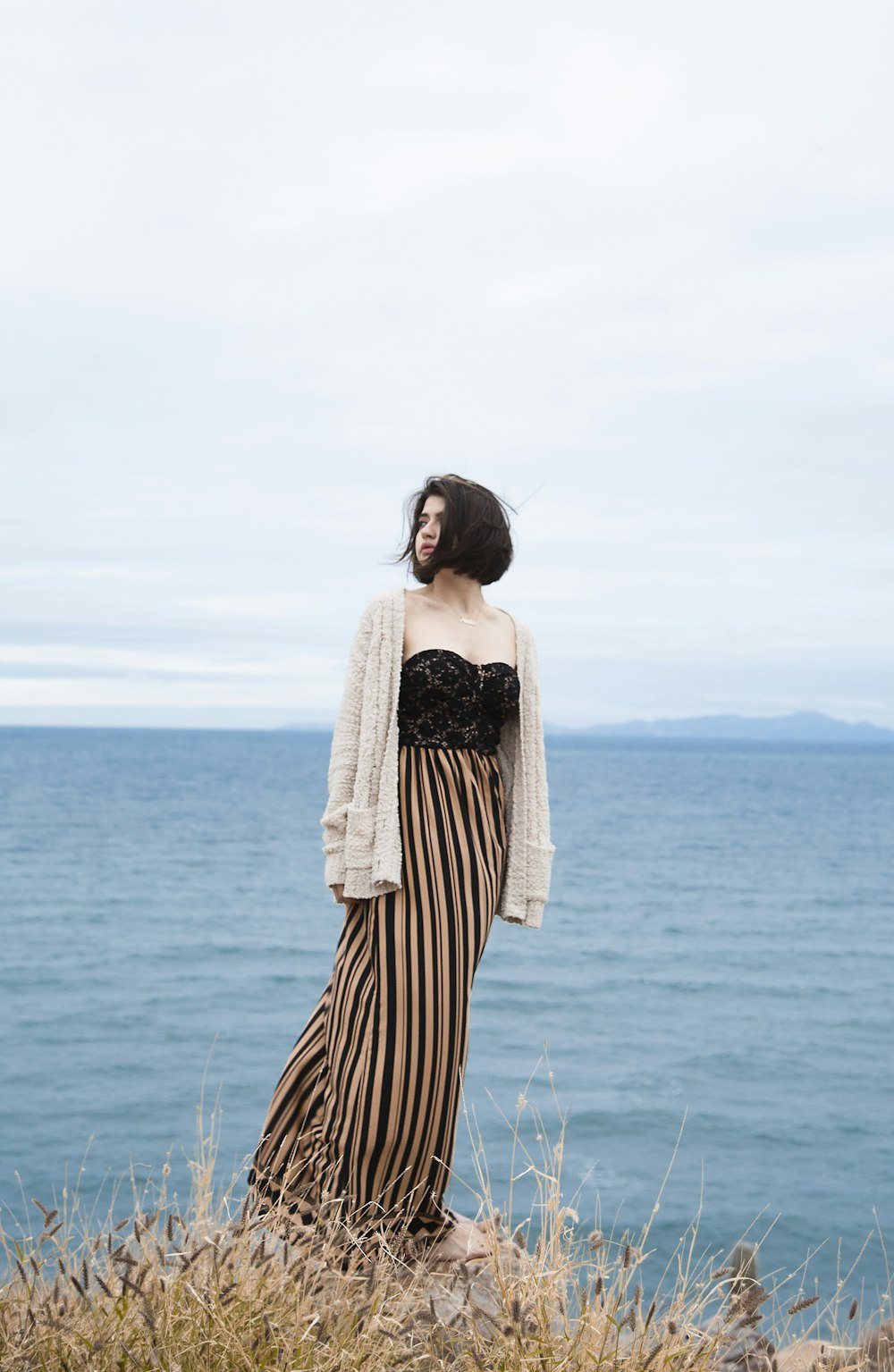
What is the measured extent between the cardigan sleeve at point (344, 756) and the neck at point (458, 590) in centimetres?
30

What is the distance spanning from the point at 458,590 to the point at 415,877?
100cm

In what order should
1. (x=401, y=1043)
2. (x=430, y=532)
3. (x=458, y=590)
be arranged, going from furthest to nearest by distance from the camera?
(x=458, y=590) < (x=430, y=532) < (x=401, y=1043)

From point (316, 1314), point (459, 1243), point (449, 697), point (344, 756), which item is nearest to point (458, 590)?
point (449, 697)

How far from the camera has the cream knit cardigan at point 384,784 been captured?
3926 mm

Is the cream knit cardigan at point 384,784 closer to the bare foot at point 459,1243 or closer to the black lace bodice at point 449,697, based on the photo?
the black lace bodice at point 449,697

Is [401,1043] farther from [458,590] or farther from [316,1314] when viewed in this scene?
[458,590]

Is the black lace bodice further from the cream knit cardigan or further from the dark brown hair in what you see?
the dark brown hair

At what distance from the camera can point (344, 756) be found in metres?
4.01

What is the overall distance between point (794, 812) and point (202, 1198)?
75627mm

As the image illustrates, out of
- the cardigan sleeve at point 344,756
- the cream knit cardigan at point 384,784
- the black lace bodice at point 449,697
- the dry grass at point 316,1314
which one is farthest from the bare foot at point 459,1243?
the black lace bodice at point 449,697

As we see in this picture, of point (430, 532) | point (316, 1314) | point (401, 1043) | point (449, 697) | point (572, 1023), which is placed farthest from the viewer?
point (572, 1023)

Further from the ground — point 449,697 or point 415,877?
point 449,697

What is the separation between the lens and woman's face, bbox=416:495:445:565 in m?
4.21

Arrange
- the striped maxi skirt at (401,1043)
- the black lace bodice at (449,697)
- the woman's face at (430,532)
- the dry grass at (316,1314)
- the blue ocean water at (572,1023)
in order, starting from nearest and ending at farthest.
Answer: the dry grass at (316,1314) < the striped maxi skirt at (401,1043) < the black lace bodice at (449,697) < the woman's face at (430,532) < the blue ocean water at (572,1023)
